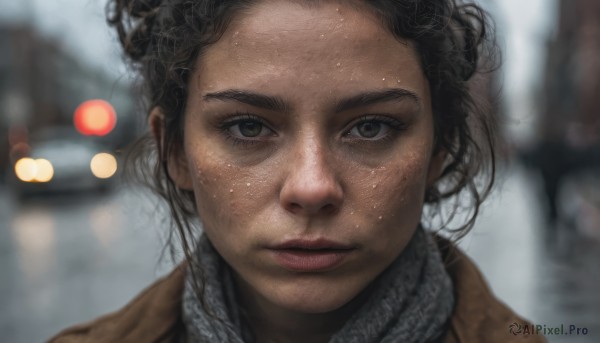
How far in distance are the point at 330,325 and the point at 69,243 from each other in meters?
9.96

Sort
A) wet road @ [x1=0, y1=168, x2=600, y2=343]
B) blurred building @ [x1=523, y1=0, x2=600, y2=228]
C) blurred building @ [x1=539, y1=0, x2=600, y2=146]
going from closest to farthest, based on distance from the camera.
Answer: wet road @ [x1=0, y1=168, x2=600, y2=343], blurred building @ [x1=523, y1=0, x2=600, y2=228], blurred building @ [x1=539, y1=0, x2=600, y2=146]

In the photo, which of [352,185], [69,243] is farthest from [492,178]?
[69,243]

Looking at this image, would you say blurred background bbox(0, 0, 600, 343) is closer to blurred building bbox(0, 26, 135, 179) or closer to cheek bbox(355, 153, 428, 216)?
cheek bbox(355, 153, 428, 216)

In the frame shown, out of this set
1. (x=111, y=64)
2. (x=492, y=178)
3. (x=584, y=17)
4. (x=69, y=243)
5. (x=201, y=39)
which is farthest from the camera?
(x=584, y=17)

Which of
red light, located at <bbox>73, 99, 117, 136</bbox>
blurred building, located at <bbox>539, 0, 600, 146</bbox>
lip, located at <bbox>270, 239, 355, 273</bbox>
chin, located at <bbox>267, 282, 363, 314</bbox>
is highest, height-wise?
lip, located at <bbox>270, 239, 355, 273</bbox>

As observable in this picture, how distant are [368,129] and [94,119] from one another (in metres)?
33.7

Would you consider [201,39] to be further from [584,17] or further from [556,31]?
[556,31]

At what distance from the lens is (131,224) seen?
13672mm

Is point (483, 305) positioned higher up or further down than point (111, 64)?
further down

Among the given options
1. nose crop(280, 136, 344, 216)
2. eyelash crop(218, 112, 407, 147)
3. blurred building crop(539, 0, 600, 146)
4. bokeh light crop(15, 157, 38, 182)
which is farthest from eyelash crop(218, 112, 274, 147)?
blurred building crop(539, 0, 600, 146)

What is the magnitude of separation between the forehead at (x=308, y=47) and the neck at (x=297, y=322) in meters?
0.55

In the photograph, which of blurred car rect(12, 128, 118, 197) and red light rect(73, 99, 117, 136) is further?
red light rect(73, 99, 117, 136)

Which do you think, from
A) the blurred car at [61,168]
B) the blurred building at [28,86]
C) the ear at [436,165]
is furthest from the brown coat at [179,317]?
the blurred building at [28,86]

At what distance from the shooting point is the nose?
1.47 metres
